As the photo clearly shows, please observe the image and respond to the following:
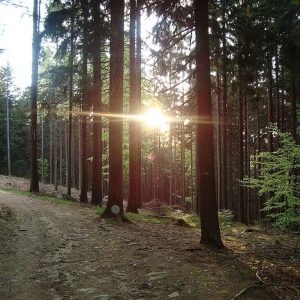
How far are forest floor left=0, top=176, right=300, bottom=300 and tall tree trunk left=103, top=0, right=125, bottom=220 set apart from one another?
2231mm

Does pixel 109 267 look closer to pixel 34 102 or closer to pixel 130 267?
pixel 130 267

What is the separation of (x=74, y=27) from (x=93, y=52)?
1.66 metres

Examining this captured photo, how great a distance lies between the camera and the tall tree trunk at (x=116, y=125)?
13.9m

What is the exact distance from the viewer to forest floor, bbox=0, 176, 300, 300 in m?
6.02

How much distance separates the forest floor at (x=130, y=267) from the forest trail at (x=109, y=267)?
14 millimetres

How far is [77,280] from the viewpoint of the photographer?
655 centimetres

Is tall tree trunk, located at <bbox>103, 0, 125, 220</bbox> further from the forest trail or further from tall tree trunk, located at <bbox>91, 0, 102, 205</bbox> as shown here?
the forest trail

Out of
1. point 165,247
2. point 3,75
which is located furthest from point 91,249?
point 3,75

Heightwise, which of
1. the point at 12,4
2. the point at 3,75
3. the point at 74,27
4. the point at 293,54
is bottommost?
the point at 293,54

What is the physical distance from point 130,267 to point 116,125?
24.0 feet

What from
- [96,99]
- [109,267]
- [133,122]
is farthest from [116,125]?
[109,267]

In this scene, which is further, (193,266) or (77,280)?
(193,266)

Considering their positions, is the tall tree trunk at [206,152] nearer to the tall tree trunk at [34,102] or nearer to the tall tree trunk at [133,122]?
the tall tree trunk at [133,122]

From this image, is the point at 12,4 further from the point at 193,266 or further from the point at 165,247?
the point at 193,266
